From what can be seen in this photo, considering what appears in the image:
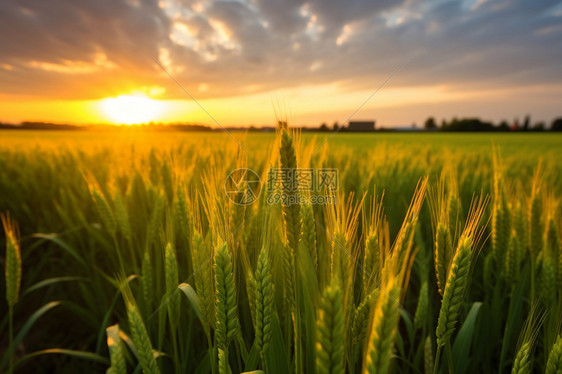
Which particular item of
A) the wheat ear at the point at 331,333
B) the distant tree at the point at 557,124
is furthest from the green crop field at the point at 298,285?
the distant tree at the point at 557,124

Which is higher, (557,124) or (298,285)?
(557,124)

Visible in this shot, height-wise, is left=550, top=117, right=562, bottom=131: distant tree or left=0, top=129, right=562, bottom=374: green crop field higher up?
left=550, top=117, right=562, bottom=131: distant tree

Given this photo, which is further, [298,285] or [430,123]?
[430,123]

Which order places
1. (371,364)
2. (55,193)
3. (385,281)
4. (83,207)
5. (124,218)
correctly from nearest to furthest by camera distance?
(371,364) < (385,281) < (124,218) < (83,207) < (55,193)

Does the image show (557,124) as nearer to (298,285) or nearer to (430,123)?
(430,123)

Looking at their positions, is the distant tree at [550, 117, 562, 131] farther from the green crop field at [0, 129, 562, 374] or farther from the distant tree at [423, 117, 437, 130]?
the green crop field at [0, 129, 562, 374]

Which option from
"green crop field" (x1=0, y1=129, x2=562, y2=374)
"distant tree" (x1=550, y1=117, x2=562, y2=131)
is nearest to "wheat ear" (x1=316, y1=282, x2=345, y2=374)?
"green crop field" (x1=0, y1=129, x2=562, y2=374)

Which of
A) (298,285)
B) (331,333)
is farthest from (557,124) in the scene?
(331,333)

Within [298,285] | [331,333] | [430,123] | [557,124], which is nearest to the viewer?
[331,333]

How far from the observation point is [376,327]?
0.62 m

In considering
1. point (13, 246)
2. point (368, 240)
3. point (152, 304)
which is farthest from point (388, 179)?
point (13, 246)

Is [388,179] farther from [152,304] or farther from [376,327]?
[376,327]

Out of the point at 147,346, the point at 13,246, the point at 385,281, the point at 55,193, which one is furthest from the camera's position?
the point at 55,193

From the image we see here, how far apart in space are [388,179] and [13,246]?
2.36 meters
